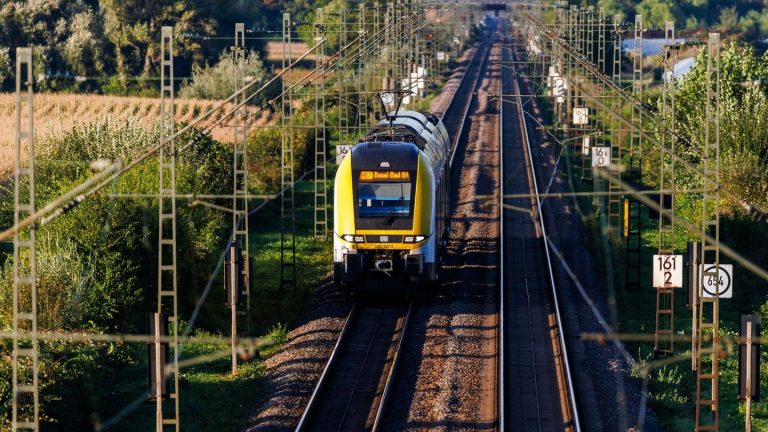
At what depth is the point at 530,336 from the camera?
27156mm

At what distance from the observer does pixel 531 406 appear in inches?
871

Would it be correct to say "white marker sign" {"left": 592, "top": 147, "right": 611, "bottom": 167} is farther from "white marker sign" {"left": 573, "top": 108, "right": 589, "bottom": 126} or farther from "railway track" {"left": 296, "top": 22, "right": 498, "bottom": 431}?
"railway track" {"left": 296, "top": 22, "right": 498, "bottom": 431}

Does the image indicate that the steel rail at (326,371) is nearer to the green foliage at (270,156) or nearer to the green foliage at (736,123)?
the green foliage at (736,123)

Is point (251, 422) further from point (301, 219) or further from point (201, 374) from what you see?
point (301, 219)

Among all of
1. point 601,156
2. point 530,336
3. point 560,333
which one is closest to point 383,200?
point 530,336

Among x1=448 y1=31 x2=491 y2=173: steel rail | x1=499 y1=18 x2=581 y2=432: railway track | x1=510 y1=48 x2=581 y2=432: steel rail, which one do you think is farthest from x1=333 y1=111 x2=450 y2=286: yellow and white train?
x1=448 y1=31 x2=491 y2=173: steel rail

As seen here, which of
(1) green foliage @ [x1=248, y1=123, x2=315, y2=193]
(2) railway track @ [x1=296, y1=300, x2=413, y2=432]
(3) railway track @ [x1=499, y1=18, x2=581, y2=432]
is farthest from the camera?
(1) green foliage @ [x1=248, y1=123, x2=315, y2=193]

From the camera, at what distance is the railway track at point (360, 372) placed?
2128 centimetres

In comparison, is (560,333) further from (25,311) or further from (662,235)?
(25,311)

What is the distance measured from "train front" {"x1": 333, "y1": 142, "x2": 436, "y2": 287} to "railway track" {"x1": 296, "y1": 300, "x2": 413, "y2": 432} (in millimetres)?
1266

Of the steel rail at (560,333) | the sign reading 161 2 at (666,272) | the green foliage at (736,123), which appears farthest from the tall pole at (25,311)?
the green foliage at (736,123)

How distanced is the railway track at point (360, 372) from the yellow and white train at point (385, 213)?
116 cm

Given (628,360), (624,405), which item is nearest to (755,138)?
(628,360)

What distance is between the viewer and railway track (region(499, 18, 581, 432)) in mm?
21594
